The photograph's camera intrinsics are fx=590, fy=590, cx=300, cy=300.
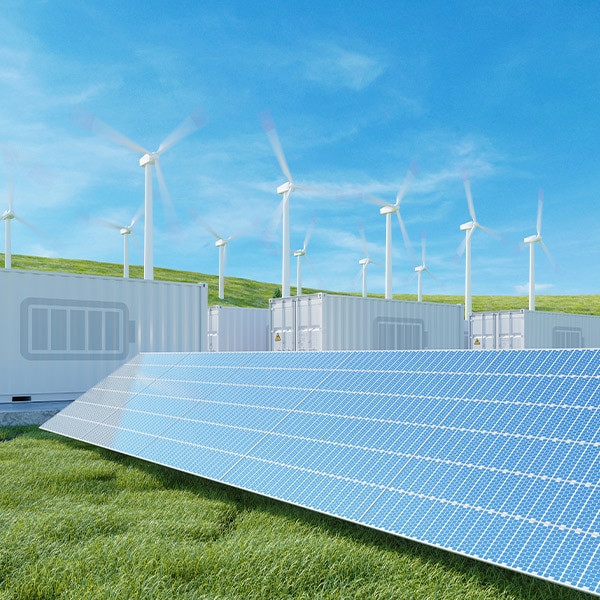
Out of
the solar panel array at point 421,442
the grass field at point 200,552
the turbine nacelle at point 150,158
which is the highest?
the turbine nacelle at point 150,158

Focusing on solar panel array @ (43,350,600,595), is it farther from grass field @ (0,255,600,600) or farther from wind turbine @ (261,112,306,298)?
wind turbine @ (261,112,306,298)

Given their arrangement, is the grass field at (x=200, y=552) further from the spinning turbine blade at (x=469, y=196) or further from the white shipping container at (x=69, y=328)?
the spinning turbine blade at (x=469, y=196)

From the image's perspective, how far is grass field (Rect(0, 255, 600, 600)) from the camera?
4.84m

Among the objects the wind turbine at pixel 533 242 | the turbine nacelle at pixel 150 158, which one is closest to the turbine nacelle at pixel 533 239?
the wind turbine at pixel 533 242

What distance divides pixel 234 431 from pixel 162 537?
1748mm

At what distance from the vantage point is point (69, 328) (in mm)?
16844

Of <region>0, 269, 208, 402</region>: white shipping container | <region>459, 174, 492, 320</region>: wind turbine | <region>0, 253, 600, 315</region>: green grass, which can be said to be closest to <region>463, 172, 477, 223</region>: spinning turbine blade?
<region>459, 174, 492, 320</region>: wind turbine

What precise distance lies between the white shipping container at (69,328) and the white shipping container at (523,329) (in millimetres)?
18070

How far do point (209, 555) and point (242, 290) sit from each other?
11291cm

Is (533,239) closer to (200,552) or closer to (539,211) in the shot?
(539,211)

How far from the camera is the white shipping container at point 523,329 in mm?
29000

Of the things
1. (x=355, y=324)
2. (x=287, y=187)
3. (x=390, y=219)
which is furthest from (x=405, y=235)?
(x=355, y=324)

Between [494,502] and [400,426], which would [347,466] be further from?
[494,502]

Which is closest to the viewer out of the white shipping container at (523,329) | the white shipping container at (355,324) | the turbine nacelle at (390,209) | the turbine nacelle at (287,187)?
the white shipping container at (355,324)
